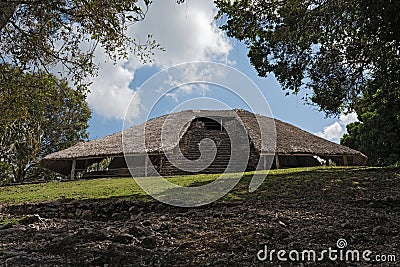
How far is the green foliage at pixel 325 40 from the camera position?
8047 millimetres

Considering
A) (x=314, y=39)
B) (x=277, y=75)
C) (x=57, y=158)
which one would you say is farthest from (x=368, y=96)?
(x=57, y=158)

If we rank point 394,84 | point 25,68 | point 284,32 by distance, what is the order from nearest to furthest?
point 25,68 < point 284,32 < point 394,84

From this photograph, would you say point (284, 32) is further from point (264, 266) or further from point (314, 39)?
point (264, 266)

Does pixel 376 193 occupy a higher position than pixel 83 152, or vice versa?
pixel 83 152

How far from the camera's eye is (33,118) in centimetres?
1656

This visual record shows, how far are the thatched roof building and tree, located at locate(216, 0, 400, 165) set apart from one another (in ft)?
21.2

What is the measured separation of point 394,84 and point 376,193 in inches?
166

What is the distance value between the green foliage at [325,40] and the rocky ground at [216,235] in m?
3.59

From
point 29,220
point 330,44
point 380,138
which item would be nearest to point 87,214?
point 29,220

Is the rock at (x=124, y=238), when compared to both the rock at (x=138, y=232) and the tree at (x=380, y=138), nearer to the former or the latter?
the rock at (x=138, y=232)

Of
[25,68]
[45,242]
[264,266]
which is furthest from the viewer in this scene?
[25,68]

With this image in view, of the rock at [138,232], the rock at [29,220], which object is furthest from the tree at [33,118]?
the rock at [138,232]

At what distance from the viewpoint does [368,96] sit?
1273 centimetres

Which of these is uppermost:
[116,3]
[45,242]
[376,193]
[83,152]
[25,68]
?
[116,3]
